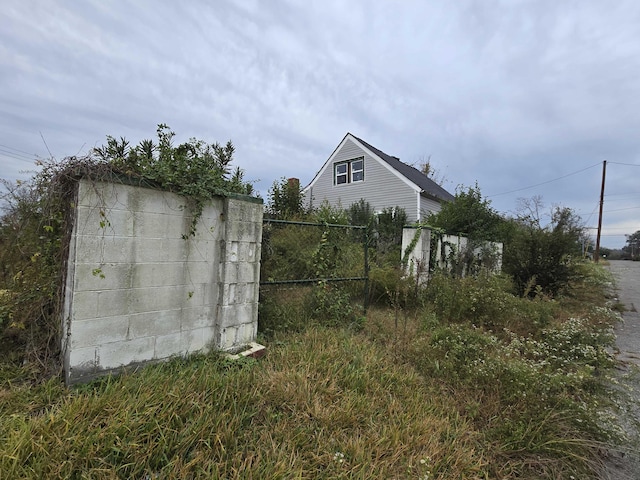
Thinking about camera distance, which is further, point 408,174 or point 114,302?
point 408,174

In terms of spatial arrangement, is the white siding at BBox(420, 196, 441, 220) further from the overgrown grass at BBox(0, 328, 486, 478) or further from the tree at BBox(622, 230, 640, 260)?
the tree at BBox(622, 230, 640, 260)

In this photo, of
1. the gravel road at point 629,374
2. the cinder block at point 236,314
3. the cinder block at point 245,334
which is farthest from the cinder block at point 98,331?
the gravel road at point 629,374

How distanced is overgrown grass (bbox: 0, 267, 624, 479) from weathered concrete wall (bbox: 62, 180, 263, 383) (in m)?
0.22

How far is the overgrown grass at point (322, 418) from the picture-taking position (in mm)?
1621

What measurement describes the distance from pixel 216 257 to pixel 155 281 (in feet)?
1.88

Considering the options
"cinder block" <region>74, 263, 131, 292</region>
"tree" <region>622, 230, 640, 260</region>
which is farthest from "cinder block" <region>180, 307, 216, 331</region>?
"tree" <region>622, 230, 640, 260</region>

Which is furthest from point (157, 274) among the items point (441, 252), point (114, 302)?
point (441, 252)

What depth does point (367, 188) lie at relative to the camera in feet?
48.0

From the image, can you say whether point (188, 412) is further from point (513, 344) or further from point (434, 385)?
point (513, 344)

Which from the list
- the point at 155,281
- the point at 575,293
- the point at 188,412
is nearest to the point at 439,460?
the point at 188,412

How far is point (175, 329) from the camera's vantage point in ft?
8.69

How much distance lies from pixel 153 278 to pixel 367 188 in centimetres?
1306

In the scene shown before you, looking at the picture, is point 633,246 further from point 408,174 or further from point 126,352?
point 126,352

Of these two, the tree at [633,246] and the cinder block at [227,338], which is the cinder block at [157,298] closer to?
the cinder block at [227,338]
